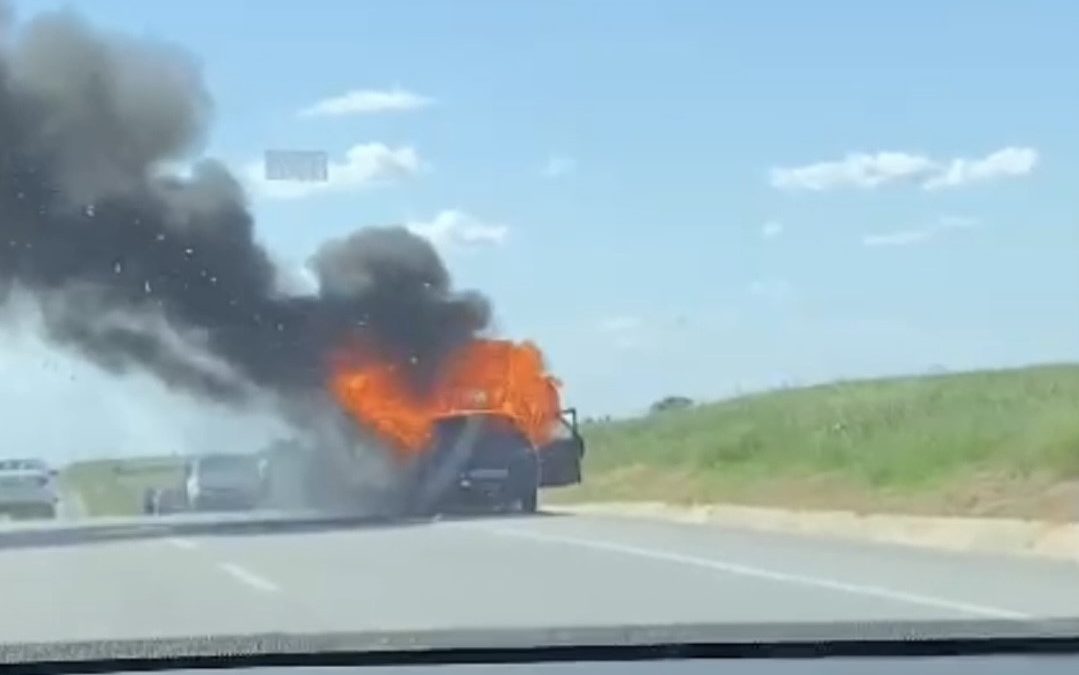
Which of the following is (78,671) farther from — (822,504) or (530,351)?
(822,504)

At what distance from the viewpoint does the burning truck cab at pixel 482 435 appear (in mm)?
32219

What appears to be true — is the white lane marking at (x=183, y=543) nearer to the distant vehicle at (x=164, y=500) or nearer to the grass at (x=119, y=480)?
the grass at (x=119, y=480)

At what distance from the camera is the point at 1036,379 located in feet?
146

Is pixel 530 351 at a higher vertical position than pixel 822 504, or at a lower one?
higher

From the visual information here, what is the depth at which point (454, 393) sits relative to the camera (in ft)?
113

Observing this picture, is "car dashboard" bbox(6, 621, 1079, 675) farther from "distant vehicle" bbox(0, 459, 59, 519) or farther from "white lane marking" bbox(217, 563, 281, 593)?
"distant vehicle" bbox(0, 459, 59, 519)

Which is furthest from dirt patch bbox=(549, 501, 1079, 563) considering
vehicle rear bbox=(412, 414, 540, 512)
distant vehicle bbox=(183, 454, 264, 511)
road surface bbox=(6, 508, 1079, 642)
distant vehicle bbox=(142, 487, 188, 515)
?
distant vehicle bbox=(142, 487, 188, 515)

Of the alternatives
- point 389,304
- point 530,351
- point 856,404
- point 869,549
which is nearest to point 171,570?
point 869,549

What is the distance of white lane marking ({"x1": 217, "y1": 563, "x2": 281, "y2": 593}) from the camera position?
Answer: 16.3 m

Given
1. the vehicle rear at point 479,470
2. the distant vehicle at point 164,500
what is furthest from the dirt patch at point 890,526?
the distant vehicle at point 164,500

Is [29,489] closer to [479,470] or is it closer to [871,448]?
[479,470]

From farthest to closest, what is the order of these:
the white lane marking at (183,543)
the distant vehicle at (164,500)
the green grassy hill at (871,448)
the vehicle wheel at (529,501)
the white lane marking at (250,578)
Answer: the green grassy hill at (871,448)
the vehicle wheel at (529,501)
the distant vehicle at (164,500)
the white lane marking at (183,543)
the white lane marking at (250,578)

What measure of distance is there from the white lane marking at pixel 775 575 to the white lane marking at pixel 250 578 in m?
3.77

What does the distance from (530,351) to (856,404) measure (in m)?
12.3
